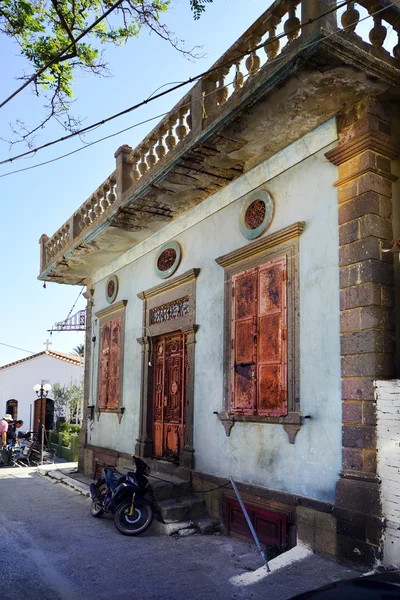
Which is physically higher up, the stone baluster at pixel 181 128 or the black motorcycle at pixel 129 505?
the stone baluster at pixel 181 128

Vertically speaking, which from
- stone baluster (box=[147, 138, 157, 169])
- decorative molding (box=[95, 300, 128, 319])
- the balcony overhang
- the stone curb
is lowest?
the stone curb

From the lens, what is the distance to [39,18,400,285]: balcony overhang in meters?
5.73

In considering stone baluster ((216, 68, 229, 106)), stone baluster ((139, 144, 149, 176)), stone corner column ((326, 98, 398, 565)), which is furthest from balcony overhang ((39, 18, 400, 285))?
stone corner column ((326, 98, 398, 565))

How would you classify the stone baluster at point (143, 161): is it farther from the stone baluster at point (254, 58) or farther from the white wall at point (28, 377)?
the white wall at point (28, 377)

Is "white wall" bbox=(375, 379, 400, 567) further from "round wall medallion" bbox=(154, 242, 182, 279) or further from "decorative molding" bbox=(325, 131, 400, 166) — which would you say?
"round wall medallion" bbox=(154, 242, 182, 279)

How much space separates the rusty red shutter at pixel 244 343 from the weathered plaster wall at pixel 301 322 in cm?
37

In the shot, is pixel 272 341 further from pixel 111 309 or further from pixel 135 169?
pixel 111 309

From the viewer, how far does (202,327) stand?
8977mm

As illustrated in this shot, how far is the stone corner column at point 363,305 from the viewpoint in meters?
5.69

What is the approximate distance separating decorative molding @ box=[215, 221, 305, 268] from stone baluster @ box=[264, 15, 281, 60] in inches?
79.5

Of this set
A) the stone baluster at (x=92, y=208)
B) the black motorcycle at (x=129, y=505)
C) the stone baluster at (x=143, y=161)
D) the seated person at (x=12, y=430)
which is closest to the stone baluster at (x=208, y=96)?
the stone baluster at (x=143, y=161)

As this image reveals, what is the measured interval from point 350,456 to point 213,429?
113 inches

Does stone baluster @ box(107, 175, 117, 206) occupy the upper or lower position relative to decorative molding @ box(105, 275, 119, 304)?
upper

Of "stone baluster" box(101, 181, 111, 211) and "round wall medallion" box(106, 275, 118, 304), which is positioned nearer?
"stone baluster" box(101, 181, 111, 211)
